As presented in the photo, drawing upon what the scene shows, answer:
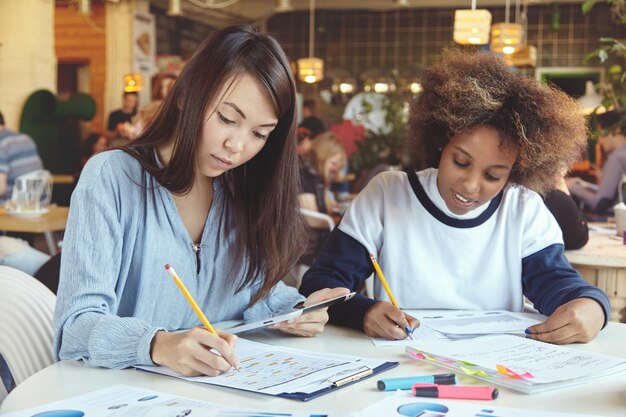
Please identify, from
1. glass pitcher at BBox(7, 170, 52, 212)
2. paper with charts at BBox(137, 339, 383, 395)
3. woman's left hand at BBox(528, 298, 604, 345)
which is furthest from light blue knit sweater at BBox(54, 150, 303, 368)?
glass pitcher at BBox(7, 170, 52, 212)

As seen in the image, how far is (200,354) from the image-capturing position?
1292 millimetres

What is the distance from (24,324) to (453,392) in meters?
0.95

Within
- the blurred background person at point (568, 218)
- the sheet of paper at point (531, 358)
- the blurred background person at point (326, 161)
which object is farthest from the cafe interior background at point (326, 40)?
the sheet of paper at point (531, 358)

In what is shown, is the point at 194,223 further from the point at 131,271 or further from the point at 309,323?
the point at 309,323

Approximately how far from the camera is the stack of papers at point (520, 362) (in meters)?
1.32

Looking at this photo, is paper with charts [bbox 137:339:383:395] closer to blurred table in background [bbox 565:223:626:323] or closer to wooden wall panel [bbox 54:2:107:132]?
blurred table in background [bbox 565:223:626:323]

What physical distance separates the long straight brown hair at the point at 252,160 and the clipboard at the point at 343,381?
479mm

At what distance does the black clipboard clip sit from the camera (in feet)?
4.23

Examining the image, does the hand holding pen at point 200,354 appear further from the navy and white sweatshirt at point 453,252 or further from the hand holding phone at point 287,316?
the navy and white sweatshirt at point 453,252

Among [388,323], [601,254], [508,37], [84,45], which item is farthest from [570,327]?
[84,45]

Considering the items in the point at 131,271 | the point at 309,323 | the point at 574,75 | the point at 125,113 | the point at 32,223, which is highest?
the point at 574,75

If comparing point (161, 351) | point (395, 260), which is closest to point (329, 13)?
point (395, 260)

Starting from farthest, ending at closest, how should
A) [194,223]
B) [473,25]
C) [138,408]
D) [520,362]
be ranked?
[473,25] < [194,223] < [520,362] < [138,408]

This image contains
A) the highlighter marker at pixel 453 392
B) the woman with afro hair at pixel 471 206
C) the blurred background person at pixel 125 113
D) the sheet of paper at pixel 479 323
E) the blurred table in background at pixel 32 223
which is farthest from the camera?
the blurred background person at pixel 125 113
